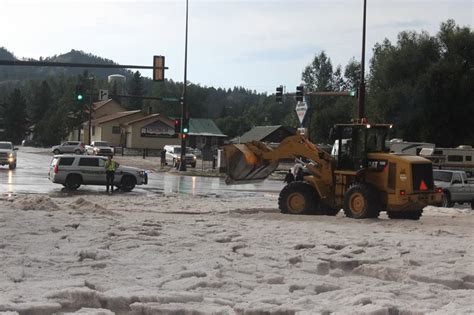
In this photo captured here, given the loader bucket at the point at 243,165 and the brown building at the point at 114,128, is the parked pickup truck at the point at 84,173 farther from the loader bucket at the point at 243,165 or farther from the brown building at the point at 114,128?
the brown building at the point at 114,128

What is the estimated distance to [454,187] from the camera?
27.0 metres

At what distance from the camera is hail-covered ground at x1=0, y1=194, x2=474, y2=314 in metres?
6.70

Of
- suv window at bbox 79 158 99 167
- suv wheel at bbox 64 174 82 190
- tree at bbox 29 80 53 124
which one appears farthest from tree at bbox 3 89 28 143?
suv wheel at bbox 64 174 82 190

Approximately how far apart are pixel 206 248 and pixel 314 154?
860 cm

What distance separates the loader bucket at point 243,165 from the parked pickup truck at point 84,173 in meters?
11.1

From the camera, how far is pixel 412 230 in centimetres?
1453

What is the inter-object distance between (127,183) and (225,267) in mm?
20859

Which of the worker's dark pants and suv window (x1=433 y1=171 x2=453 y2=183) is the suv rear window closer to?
the worker's dark pants

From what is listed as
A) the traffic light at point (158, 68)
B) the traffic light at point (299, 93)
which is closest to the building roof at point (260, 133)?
the traffic light at point (299, 93)

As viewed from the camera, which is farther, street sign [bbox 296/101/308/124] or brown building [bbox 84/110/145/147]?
brown building [bbox 84/110/145/147]

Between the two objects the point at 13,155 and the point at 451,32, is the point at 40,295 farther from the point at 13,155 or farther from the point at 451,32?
the point at 451,32

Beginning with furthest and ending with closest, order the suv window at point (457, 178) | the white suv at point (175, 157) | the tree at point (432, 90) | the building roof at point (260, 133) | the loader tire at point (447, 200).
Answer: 1. the building roof at point (260, 133)
2. the white suv at point (175, 157)
3. the tree at point (432, 90)
4. the suv window at point (457, 178)
5. the loader tire at point (447, 200)

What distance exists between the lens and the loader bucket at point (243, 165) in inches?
740

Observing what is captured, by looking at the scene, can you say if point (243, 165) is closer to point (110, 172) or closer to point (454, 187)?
point (110, 172)
